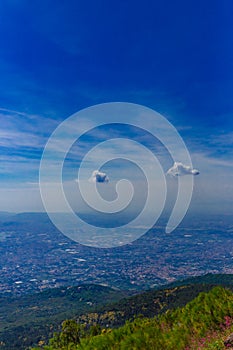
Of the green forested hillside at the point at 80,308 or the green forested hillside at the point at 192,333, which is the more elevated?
the green forested hillside at the point at 192,333

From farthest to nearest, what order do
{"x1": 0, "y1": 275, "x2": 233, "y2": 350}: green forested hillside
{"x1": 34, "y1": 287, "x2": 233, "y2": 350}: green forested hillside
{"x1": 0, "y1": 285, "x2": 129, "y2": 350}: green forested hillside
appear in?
{"x1": 0, "y1": 285, "x2": 129, "y2": 350}: green forested hillside → {"x1": 0, "y1": 275, "x2": 233, "y2": 350}: green forested hillside → {"x1": 34, "y1": 287, "x2": 233, "y2": 350}: green forested hillside

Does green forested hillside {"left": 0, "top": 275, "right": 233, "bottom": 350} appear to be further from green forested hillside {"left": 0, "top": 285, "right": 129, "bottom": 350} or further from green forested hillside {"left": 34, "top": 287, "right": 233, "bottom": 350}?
green forested hillside {"left": 34, "top": 287, "right": 233, "bottom": 350}

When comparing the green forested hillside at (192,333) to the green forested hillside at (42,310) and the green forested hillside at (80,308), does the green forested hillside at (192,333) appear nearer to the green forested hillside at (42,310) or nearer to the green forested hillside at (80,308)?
the green forested hillside at (80,308)

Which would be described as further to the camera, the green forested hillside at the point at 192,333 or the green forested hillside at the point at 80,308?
the green forested hillside at the point at 80,308

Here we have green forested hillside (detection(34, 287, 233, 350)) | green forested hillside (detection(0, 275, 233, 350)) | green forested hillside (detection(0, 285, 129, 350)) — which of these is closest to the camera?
green forested hillside (detection(34, 287, 233, 350))

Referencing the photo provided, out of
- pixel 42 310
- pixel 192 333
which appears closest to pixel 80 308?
pixel 42 310

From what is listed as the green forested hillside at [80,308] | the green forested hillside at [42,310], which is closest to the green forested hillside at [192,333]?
the green forested hillside at [80,308]

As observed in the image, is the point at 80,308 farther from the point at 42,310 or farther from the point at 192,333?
the point at 192,333

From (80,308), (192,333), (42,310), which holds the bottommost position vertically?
(42,310)

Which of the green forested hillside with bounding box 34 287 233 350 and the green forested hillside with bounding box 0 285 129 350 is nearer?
the green forested hillside with bounding box 34 287 233 350

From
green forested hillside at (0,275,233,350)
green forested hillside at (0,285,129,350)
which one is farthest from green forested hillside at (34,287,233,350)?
green forested hillside at (0,285,129,350)

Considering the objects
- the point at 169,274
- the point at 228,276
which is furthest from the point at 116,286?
the point at 228,276
